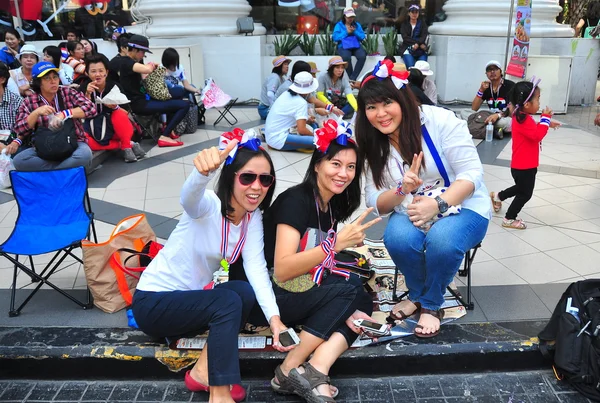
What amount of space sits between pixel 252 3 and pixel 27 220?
33.5ft

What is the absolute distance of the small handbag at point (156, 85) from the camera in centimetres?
780

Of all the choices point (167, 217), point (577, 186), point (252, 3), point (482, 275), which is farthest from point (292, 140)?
point (252, 3)

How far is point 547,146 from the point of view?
7.65m

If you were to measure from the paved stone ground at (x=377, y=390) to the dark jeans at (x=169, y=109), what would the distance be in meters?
5.37

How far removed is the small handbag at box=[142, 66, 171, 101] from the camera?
7.80m

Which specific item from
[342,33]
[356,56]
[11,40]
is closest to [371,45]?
[356,56]

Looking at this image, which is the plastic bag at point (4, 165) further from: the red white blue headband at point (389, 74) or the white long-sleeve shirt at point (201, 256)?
the red white blue headband at point (389, 74)

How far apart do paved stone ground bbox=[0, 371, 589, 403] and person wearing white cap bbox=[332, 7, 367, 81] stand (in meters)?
8.95

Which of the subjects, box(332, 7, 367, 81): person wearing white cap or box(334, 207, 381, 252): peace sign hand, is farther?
box(332, 7, 367, 81): person wearing white cap

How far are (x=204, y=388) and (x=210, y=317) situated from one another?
41 centimetres

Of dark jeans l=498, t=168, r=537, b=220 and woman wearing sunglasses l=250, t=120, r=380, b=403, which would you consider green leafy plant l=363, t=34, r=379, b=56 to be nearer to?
dark jeans l=498, t=168, r=537, b=220

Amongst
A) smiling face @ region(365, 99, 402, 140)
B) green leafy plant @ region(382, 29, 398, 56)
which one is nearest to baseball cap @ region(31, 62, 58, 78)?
smiling face @ region(365, 99, 402, 140)

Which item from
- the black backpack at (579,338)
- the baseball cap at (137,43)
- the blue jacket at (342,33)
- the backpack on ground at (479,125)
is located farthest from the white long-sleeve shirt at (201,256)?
the blue jacket at (342,33)

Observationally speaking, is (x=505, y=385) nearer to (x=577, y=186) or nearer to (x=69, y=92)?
(x=577, y=186)
